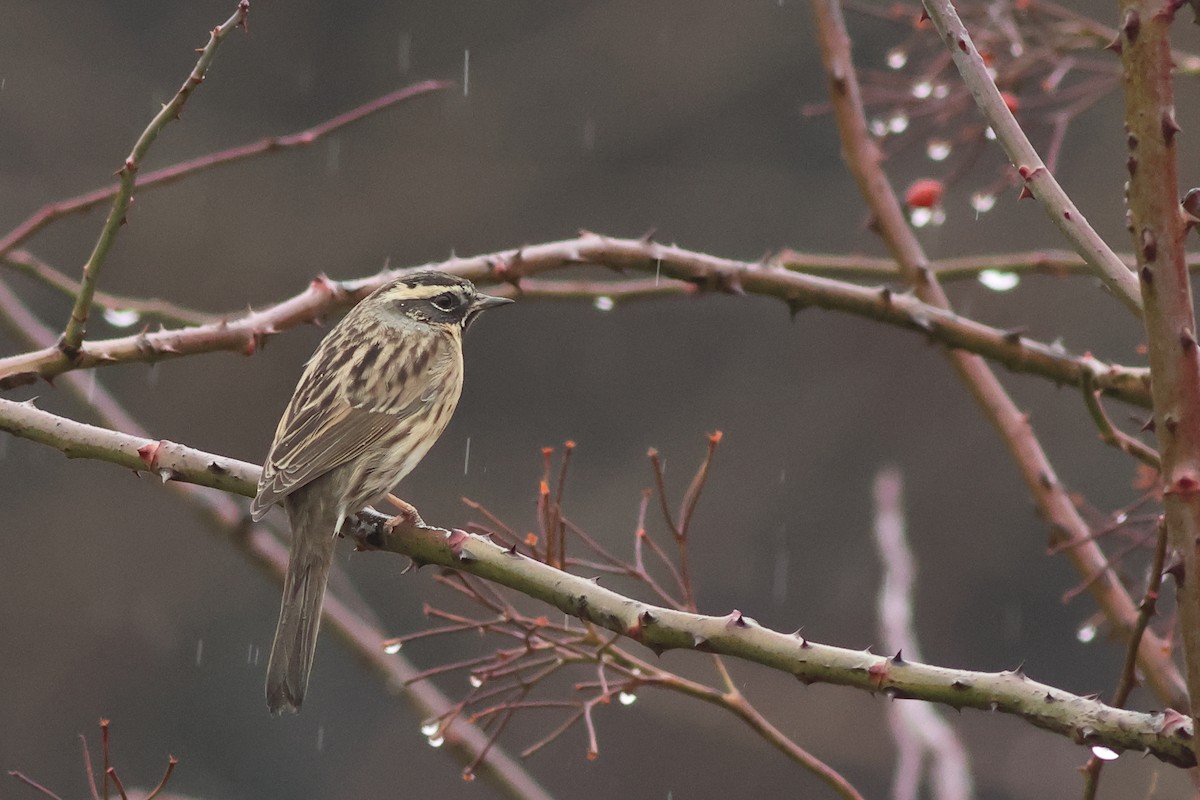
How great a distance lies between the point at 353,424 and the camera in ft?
13.9

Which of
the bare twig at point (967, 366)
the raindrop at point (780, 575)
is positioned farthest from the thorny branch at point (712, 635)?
the raindrop at point (780, 575)

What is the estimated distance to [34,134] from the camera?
39.4 ft

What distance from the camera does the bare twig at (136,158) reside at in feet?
9.68

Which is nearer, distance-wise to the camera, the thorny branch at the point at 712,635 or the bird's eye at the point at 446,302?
the thorny branch at the point at 712,635

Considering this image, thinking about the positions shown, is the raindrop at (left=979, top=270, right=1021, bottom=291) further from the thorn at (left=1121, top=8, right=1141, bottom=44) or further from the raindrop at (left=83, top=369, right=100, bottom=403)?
the raindrop at (left=83, top=369, right=100, bottom=403)

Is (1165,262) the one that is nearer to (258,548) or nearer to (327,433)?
(327,433)

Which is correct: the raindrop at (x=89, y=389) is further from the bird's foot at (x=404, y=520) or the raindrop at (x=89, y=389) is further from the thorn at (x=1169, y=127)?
the thorn at (x=1169, y=127)

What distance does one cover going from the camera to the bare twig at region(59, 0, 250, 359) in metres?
2.95

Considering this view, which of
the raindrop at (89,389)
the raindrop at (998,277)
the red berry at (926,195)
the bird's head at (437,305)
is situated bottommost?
the raindrop at (89,389)

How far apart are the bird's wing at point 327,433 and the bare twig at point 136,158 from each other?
2.09ft

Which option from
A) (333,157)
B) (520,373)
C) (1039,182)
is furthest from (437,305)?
(333,157)

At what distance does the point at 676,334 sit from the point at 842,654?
30.7 feet

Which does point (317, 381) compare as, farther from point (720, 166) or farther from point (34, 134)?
point (34, 134)

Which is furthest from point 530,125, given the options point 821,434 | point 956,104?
point 956,104
